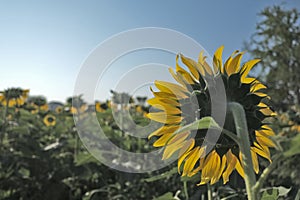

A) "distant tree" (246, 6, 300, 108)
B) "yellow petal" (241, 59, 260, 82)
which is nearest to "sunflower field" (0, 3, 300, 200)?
"yellow petal" (241, 59, 260, 82)

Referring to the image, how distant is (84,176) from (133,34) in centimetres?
222

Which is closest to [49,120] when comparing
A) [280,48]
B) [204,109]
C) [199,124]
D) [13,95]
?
[13,95]

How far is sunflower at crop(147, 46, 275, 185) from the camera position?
0.64 m

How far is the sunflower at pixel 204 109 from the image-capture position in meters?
0.64

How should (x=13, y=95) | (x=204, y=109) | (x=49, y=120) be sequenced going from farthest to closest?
(x=49, y=120), (x=13, y=95), (x=204, y=109)

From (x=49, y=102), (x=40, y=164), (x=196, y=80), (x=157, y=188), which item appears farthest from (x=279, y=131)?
(x=49, y=102)

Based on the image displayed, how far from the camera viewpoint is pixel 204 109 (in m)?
0.62

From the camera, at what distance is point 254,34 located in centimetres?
1447

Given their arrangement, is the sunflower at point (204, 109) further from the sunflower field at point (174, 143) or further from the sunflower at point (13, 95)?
the sunflower at point (13, 95)

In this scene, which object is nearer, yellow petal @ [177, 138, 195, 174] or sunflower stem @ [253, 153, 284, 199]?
sunflower stem @ [253, 153, 284, 199]

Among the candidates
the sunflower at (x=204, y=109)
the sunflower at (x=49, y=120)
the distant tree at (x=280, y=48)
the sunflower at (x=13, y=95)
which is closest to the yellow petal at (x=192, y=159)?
the sunflower at (x=204, y=109)

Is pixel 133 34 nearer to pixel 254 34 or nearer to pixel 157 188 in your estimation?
pixel 157 188

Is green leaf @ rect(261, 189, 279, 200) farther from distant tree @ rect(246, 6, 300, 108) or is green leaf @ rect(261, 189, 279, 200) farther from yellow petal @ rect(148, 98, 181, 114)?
distant tree @ rect(246, 6, 300, 108)

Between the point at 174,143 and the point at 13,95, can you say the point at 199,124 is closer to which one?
the point at 174,143
